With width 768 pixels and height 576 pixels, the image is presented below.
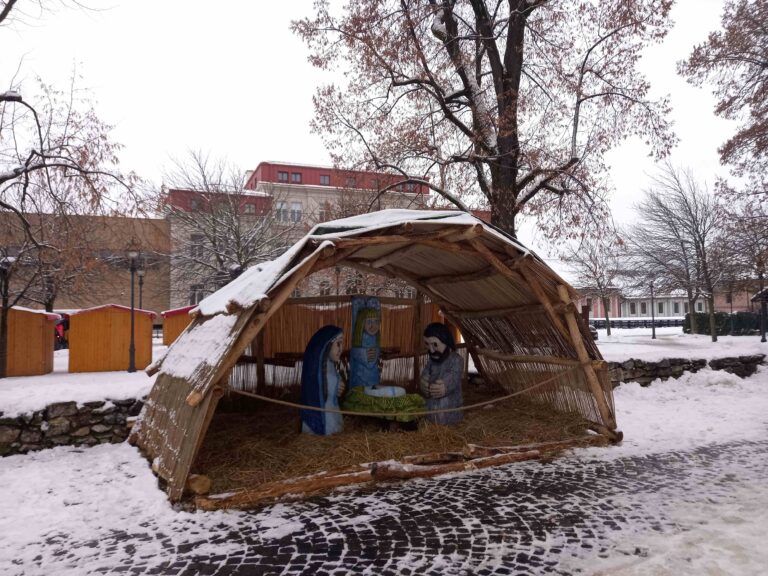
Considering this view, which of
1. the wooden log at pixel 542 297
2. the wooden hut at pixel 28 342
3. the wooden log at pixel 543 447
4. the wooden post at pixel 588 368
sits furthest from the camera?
the wooden hut at pixel 28 342

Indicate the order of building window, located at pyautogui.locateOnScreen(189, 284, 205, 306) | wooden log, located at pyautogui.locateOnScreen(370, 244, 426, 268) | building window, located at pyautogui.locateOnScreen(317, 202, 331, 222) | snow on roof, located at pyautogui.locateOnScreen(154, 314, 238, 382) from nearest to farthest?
snow on roof, located at pyautogui.locateOnScreen(154, 314, 238, 382) < wooden log, located at pyautogui.locateOnScreen(370, 244, 426, 268) < building window, located at pyautogui.locateOnScreen(317, 202, 331, 222) < building window, located at pyautogui.locateOnScreen(189, 284, 205, 306)

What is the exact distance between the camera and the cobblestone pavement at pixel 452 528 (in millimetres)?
3865

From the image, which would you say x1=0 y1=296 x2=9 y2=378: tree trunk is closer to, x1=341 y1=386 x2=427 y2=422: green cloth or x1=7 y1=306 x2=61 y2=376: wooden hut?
x1=7 y1=306 x2=61 y2=376: wooden hut

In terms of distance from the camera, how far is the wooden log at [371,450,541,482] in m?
5.73

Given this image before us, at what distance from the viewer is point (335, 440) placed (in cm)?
654

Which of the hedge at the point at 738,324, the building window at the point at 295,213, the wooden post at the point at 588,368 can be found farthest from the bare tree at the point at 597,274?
the wooden post at the point at 588,368

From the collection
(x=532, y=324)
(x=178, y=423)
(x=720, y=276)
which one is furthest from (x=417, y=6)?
(x=720, y=276)

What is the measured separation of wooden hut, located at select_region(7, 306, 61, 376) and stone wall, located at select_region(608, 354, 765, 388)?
14.4 metres

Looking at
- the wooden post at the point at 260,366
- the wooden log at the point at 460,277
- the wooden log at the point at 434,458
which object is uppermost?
the wooden log at the point at 460,277

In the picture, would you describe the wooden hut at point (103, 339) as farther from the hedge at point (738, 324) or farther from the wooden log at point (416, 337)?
the hedge at point (738, 324)

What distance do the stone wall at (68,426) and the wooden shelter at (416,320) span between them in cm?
45

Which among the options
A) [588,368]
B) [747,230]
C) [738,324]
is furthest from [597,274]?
[588,368]

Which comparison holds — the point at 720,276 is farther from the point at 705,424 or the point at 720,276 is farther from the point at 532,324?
the point at 532,324

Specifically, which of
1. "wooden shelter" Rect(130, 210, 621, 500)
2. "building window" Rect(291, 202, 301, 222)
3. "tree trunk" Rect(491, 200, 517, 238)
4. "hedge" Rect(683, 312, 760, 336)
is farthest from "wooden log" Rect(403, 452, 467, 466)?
"hedge" Rect(683, 312, 760, 336)
